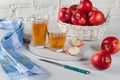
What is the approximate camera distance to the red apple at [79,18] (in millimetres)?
1182

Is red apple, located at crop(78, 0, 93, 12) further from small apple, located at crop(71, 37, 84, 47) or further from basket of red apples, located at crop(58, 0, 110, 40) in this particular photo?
small apple, located at crop(71, 37, 84, 47)

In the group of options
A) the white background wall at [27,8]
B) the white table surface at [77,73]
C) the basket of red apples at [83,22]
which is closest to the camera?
the white table surface at [77,73]

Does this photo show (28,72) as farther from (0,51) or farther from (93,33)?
(93,33)

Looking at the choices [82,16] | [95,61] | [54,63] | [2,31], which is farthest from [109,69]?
[2,31]

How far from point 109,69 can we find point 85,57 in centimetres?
11

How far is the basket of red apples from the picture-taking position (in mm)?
1180

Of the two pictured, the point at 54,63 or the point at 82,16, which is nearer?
the point at 54,63

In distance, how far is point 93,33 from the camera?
3.94 feet

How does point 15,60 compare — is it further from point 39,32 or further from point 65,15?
point 65,15

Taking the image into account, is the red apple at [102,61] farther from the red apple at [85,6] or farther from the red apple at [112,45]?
the red apple at [85,6]

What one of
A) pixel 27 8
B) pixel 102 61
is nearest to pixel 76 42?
pixel 102 61

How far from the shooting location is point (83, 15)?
3.91 feet

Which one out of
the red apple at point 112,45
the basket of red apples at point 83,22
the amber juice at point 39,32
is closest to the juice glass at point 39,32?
the amber juice at point 39,32

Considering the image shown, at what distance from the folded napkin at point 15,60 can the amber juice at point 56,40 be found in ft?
0.40
